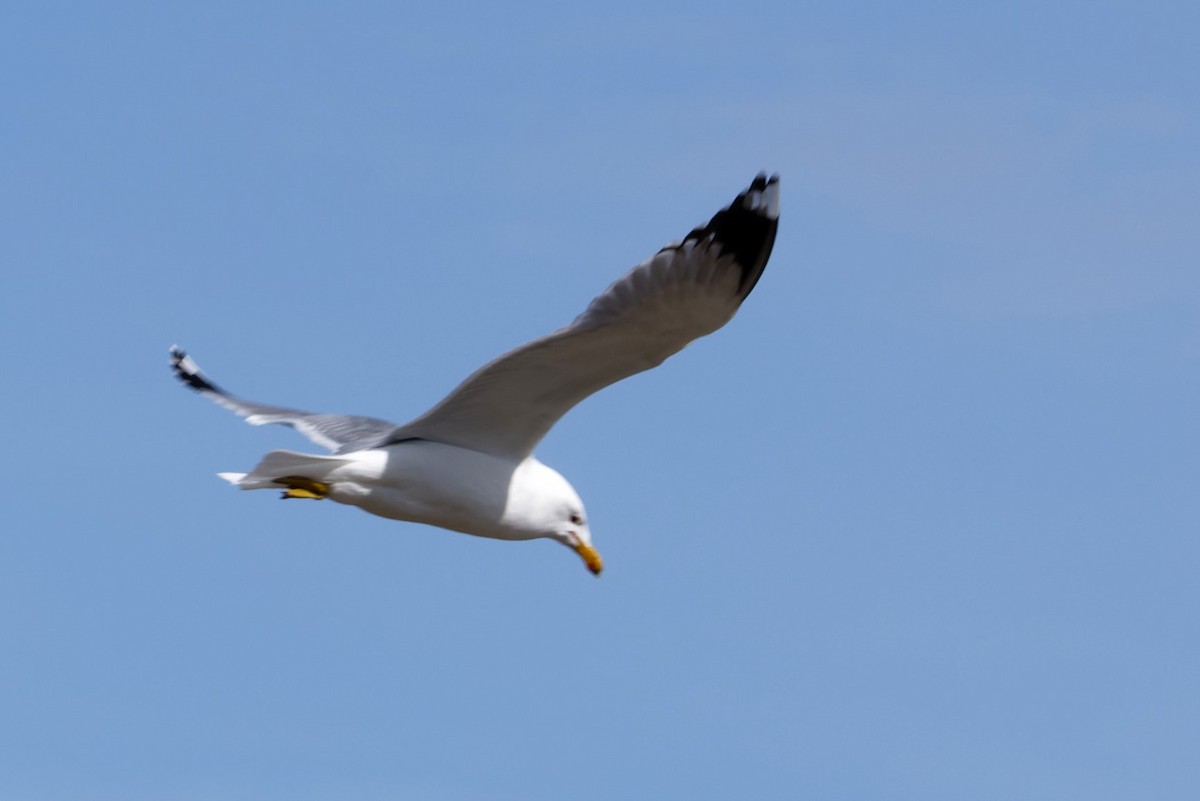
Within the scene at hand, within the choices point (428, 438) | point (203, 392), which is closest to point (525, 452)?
point (428, 438)

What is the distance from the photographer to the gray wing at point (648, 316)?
27.7ft

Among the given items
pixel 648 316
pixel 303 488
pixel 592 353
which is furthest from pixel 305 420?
pixel 648 316

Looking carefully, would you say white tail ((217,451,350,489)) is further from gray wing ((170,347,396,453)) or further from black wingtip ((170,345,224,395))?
black wingtip ((170,345,224,395))

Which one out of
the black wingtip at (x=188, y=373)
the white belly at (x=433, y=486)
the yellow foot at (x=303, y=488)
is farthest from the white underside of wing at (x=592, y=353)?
the black wingtip at (x=188, y=373)

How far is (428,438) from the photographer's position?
948cm

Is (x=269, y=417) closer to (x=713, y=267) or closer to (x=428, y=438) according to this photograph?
(x=428, y=438)

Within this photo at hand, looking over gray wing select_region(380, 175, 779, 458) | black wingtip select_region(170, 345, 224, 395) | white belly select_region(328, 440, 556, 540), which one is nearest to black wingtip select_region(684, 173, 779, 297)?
gray wing select_region(380, 175, 779, 458)

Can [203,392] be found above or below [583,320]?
above

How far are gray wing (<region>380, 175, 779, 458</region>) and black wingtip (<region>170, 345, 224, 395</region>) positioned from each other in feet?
12.0

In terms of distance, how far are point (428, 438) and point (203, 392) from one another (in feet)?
11.0

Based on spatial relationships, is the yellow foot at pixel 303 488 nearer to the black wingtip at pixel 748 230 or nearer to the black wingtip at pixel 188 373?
the black wingtip at pixel 748 230

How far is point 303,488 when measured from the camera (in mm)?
9250

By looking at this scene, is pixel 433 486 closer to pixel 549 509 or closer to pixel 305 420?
pixel 549 509

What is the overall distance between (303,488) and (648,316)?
184 cm
